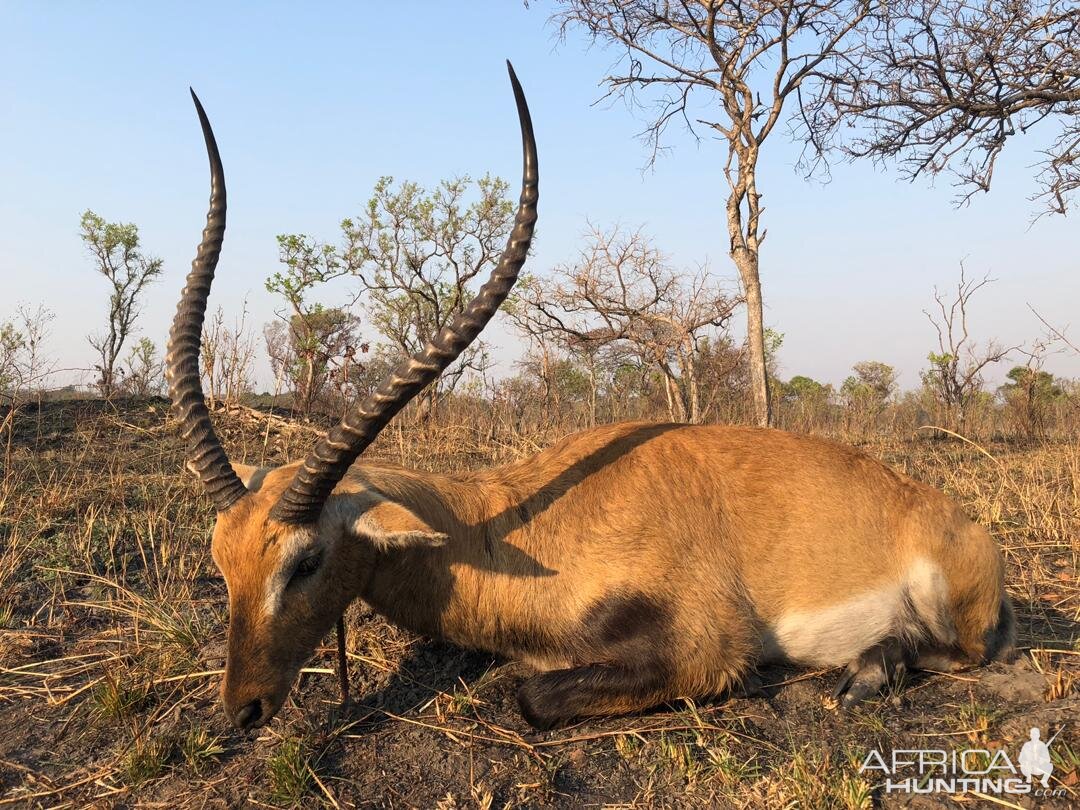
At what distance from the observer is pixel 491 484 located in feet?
16.4

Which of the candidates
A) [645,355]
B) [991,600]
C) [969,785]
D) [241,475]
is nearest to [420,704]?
[241,475]

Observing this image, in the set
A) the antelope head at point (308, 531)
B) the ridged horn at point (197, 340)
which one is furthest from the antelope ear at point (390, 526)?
the ridged horn at point (197, 340)

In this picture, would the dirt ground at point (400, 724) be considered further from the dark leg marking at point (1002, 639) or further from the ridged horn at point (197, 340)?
the ridged horn at point (197, 340)

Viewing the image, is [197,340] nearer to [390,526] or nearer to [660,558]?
[390,526]

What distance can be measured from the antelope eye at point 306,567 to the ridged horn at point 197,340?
562 millimetres

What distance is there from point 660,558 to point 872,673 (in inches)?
57.5

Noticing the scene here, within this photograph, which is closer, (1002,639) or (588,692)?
(588,692)

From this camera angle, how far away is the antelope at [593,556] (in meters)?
3.87

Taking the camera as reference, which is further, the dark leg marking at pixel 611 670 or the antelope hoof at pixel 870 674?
the antelope hoof at pixel 870 674

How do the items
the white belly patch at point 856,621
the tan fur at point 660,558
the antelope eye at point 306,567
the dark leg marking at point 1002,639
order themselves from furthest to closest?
1. the dark leg marking at point 1002,639
2. the white belly patch at point 856,621
3. the tan fur at point 660,558
4. the antelope eye at point 306,567

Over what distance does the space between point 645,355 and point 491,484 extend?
61.3 ft

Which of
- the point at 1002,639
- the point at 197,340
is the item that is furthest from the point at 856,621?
the point at 197,340

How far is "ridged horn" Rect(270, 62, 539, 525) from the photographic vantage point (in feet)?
12.6

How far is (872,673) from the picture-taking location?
14.8 ft
